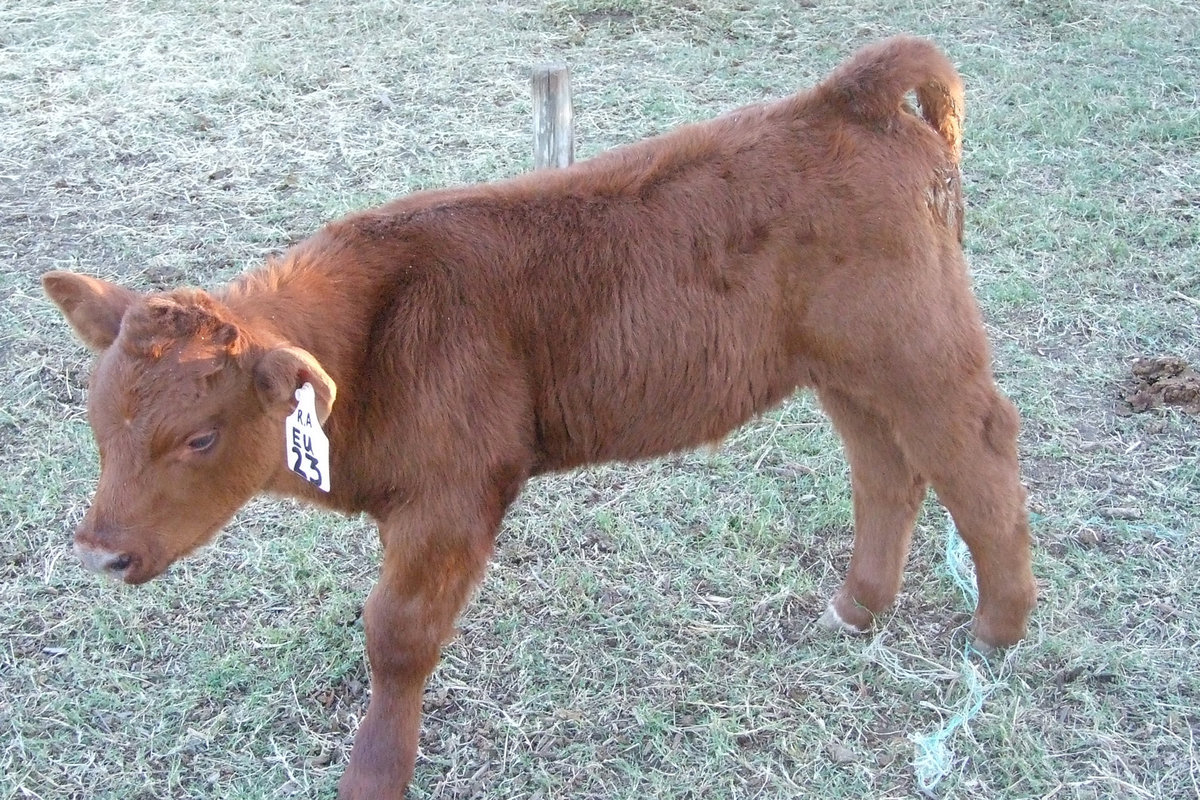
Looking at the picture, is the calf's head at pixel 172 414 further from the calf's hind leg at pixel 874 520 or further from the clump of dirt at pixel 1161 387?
the clump of dirt at pixel 1161 387

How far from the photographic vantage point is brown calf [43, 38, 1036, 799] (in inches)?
121

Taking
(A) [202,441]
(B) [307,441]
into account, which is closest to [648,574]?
(B) [307,441]

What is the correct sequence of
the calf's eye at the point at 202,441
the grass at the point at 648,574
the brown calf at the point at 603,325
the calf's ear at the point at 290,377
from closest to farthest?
the calf's ear at the point at 290,377, the calf's eye at the point at 202,441, the brown calf at the point at 603,325, the grass at the point at 648,574

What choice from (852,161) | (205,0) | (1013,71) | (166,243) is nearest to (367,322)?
(852,161)

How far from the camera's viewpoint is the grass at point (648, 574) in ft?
11.4

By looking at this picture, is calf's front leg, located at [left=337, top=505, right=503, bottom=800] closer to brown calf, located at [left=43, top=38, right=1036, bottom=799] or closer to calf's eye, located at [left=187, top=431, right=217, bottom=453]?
brown calf, located at [left=43, top=38, right=1036, bottom=799]

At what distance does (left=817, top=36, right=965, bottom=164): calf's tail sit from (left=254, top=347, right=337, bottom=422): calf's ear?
1.78 metres

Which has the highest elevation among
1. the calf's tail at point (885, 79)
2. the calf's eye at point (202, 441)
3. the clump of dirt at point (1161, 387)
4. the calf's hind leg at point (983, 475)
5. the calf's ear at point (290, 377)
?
the calf's tail at point (885, 79)

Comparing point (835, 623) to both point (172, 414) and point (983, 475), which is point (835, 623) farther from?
point (172, 414)

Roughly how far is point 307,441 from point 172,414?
330 mm

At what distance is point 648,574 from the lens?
4188 mm

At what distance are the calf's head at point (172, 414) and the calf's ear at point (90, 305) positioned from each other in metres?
0.10

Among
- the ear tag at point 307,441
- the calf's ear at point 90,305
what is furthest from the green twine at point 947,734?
the calf's ear at point 90,305

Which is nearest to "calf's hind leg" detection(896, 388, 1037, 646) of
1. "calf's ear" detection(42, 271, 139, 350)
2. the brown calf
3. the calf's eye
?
the brown calf
